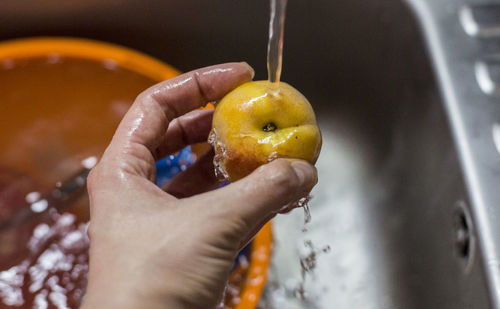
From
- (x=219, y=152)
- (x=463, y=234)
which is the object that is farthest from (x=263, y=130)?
(x=463, y=234)

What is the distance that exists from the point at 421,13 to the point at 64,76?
2.43ft

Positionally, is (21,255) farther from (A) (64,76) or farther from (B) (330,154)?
(B) (330,154)

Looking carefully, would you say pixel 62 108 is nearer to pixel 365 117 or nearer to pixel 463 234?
pixel 365 117

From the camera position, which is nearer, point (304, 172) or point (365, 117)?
point (304, 172)

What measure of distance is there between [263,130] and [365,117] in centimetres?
56

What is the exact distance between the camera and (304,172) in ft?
1.84

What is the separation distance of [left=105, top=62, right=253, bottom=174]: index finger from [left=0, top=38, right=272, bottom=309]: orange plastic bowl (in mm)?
329

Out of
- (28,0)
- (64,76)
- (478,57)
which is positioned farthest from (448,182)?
(28,0)

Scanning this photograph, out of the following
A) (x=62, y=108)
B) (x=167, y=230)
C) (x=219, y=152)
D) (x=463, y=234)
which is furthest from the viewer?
(x=62, y=108)

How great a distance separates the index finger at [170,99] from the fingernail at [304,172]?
18 centimetres

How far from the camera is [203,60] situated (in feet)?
3.79

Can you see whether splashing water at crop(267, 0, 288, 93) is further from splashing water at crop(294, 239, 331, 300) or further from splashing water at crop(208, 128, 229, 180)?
splashing water at crop(294, 239, 331, 300)

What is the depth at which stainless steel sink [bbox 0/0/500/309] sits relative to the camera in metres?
0.85

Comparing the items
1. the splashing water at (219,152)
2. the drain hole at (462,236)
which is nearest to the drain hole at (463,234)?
the drain hole at (462,236)
